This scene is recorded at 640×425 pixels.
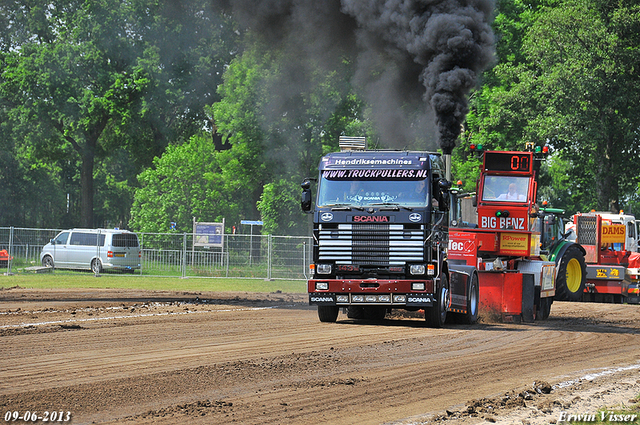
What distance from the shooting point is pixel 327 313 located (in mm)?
16031

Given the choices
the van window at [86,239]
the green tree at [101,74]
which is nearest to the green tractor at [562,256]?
the van window at [86,239]

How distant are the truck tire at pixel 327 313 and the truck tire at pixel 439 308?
1867 millimetres

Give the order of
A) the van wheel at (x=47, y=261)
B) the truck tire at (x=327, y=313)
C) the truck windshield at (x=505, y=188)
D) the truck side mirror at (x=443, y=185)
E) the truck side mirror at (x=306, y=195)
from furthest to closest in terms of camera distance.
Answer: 1. the van wheel at (x=47, y=261)
2. the truck windshield at (x=505, y=188)
3. the truck tire at (x=327, y=313)
4. the truck side mirror at (x=306, y=195)
5. the truck side mirror at (x=443, y=185)

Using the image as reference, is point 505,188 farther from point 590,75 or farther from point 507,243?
point 590,75

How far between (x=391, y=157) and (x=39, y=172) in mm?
56530

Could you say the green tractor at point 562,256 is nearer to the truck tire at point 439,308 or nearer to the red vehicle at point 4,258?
the truck tire at point 439,308

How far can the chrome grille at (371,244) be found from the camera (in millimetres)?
14844

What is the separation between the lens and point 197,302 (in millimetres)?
21438

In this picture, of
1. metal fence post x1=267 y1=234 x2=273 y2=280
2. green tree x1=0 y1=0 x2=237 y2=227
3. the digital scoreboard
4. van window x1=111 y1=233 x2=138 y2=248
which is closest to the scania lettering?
the digital scoreboard

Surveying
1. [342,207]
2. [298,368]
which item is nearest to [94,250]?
[342,207]

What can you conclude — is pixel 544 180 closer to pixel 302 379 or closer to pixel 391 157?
pixel 391 157

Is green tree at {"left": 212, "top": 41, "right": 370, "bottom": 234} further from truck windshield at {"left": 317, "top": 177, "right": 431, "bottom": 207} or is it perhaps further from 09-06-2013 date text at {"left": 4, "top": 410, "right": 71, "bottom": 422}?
09-06-2013 date text at {"left": 4, "top": 410, "right": 71, "bottom": 422}

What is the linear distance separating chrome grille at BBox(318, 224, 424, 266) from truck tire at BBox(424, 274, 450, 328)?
92 cm

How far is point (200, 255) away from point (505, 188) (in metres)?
16.2
